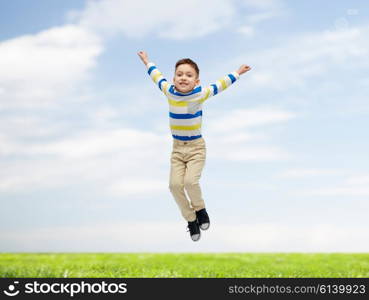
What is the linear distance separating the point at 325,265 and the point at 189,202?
8.62m

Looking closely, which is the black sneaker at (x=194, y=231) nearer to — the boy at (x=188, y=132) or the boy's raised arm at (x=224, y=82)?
the boy at (x=188, y=132)

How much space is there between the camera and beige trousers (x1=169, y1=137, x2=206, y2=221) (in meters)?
6.88

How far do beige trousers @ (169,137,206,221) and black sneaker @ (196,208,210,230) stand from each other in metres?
0.06

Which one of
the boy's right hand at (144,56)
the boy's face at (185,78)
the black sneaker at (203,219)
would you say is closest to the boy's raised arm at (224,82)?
the boy's face at (185,78)

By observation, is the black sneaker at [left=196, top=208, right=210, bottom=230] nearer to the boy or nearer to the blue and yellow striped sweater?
the boy

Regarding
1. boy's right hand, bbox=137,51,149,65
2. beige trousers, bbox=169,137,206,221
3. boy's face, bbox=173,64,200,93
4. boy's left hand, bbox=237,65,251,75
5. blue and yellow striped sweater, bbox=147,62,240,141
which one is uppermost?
boy's right hand, bbox=137,51,149,65

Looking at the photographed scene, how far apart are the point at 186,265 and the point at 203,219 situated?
6.95 metres

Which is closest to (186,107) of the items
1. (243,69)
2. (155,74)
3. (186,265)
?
(155,74)

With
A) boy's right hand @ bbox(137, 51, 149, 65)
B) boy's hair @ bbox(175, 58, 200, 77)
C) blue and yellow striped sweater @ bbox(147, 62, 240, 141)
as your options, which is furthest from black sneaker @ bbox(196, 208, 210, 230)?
boy's right hand @ bbox(137, 51, 149, 65)

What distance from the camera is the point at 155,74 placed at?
7176 mm

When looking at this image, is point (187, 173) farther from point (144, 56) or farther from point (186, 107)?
point (144, 56)

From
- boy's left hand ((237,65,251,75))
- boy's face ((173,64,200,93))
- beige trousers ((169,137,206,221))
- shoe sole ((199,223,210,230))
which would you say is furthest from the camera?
boy's left hand ((237,65,251,75))

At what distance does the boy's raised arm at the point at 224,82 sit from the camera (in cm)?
678

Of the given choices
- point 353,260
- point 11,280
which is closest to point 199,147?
point 11,280
